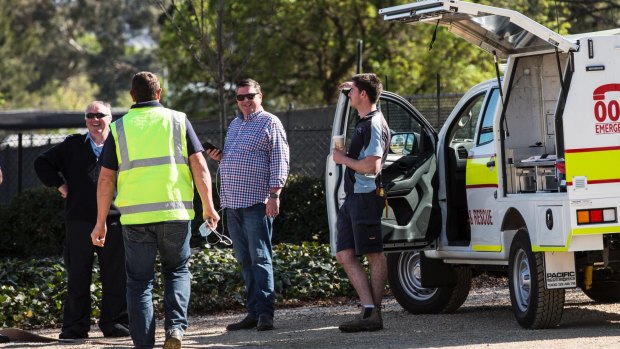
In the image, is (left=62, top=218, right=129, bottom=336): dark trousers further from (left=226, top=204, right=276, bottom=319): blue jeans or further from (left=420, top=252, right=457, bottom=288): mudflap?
(left=420, top=252, right=457, bottom=288): mudflap

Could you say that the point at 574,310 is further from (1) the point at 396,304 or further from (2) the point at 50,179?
(2) the point at 50,179

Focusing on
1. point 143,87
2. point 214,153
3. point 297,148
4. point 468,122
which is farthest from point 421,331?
point 297,148

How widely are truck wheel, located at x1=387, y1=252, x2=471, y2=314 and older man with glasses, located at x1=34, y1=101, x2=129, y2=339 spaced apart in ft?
8.39

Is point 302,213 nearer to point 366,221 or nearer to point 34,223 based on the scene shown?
point 34,223

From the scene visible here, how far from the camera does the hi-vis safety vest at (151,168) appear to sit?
7895mm

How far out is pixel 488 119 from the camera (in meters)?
9.79

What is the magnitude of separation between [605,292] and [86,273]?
4531 millimetres

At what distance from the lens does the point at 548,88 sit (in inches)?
376

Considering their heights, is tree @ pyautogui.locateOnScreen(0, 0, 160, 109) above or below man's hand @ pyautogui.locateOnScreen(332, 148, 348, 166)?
above

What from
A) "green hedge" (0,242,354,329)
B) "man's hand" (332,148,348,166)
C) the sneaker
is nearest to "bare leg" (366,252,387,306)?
"man's hand" (332,148,348,166)

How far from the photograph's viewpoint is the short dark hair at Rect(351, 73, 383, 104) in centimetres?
908

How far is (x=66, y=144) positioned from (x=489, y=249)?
350 cm

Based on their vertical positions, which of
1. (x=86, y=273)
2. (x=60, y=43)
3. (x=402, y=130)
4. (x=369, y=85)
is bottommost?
(x=86, y=273)

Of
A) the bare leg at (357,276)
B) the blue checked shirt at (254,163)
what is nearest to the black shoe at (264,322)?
the bare leg at (357,276)
